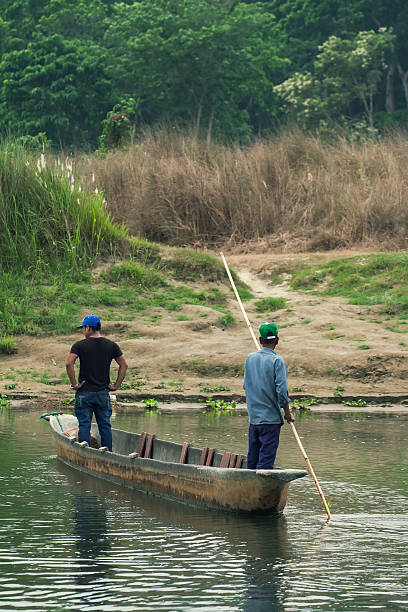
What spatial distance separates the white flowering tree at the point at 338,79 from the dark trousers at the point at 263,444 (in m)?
33.9

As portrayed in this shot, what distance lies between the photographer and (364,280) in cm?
2294

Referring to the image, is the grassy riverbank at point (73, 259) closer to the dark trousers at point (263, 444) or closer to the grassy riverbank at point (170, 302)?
the grassy riverbank at point (170, 302)

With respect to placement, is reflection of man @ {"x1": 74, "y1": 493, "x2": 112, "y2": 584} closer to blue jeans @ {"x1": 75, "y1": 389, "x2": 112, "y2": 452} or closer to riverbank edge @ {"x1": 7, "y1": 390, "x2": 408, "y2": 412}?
blue jeans @ {"x1": 75, "y1": 389, "x2": 112, "y2": 452}

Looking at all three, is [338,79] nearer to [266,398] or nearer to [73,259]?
[73,259]

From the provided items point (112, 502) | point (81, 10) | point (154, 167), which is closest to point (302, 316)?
point (154, 167)

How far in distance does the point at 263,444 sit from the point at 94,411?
2.51m

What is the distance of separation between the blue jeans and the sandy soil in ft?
19.1

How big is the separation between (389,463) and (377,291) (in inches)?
430

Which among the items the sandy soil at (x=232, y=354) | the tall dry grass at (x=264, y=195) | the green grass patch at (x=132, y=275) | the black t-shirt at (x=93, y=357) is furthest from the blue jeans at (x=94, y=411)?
the tall dry grass at (x=264, y=195)

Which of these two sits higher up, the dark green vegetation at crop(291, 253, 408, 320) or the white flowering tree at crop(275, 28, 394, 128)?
the white flowering tree at crop(275, 28, 394, 128)

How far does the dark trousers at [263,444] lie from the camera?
358 inches

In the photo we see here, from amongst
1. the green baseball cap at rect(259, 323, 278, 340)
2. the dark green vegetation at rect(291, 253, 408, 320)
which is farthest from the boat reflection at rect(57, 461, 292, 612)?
the dark green vegetation at rect(291, 253, 408, 320)

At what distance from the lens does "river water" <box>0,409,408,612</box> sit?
22.0 feet

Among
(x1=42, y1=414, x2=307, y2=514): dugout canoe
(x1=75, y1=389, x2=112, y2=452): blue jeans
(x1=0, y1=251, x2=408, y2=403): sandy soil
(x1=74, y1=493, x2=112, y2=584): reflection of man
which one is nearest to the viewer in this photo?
(x1=74, y1=493, x2=112, y2=584): reflection of man
